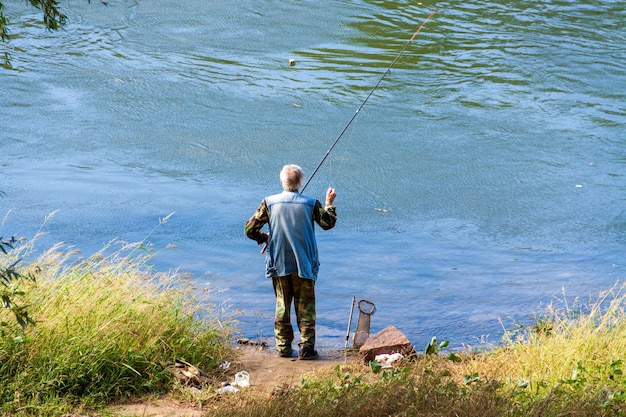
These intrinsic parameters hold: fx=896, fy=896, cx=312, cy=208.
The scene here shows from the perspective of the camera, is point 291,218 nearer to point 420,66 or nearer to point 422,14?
point 420,66

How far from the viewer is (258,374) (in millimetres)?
7105

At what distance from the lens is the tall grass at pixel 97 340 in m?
5.87

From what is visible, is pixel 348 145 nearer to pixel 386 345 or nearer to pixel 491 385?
pixel 386 345

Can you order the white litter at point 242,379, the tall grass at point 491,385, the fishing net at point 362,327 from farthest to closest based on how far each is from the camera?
the fishing net at point 362,327 < the white litter at point 242,379 < the tall grass at point 491,385

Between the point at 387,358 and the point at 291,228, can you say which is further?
the point at 291,228

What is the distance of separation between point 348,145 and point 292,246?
21.8ft

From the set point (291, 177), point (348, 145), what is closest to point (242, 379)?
point (291, 177)

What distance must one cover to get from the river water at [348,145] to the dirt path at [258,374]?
0.55 metres

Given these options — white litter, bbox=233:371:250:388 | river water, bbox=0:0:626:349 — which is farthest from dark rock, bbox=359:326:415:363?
white litter, bbox=233:371:250:388

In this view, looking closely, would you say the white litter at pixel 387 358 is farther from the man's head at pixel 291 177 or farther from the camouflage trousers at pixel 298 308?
the man's head at pixel 291 177

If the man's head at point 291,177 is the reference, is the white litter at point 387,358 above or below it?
below

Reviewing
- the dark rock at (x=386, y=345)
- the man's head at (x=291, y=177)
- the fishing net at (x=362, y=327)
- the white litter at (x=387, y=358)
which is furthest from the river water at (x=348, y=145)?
the man's head at (x=291, y=177)

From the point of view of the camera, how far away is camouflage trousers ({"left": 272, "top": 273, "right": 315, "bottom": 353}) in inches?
296

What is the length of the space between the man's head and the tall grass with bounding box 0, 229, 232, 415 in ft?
3.89
